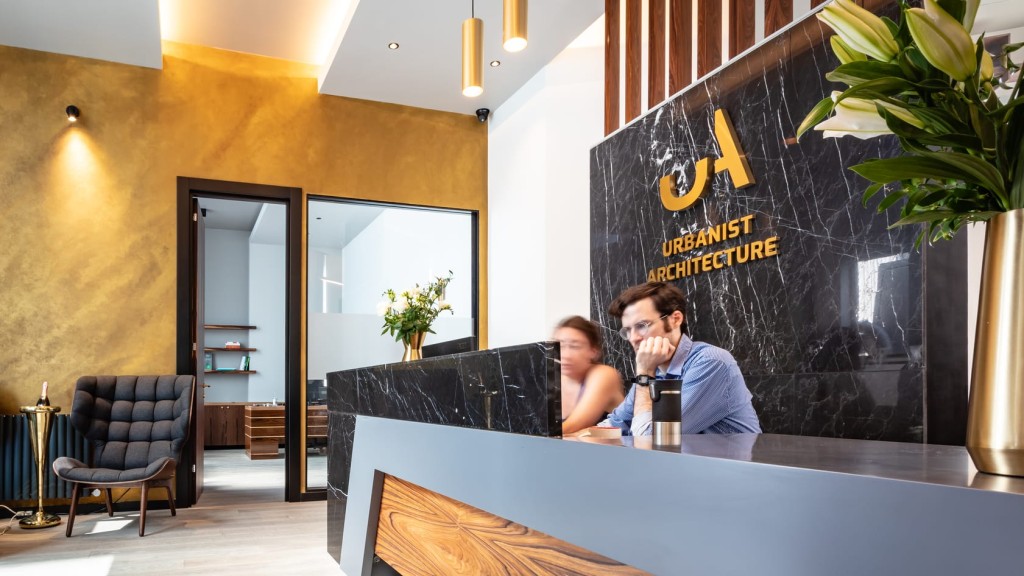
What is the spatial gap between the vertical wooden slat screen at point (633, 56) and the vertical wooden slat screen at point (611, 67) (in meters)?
0.15

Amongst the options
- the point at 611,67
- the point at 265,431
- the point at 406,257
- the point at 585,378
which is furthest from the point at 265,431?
→ the point at 585,378

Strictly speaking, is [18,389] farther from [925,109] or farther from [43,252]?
[925,109]

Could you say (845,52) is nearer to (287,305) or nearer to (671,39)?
(671,39)

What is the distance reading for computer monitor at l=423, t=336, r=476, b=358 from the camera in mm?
3305

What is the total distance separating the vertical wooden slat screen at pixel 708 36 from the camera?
3867 mm

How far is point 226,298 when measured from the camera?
12.0m

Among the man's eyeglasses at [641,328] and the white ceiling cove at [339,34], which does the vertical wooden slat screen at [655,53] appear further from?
the man's eyeglasses at [641,328]

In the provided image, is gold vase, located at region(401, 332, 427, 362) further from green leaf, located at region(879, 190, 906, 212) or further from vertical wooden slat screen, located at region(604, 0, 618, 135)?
green leaf, located at region(879, 190, 906, 212)

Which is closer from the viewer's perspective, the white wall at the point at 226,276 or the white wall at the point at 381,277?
the white wall at the point at 381,277

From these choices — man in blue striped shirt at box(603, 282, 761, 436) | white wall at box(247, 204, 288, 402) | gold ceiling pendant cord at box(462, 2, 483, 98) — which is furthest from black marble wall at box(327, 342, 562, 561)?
white wall at box(247, 204, 288, 402)

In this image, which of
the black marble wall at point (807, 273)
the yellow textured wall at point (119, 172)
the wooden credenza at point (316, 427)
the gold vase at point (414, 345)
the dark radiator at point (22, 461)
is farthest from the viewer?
the wooden credenza at point (316, 427)

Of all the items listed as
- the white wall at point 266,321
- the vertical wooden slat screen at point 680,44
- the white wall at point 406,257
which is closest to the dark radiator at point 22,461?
the white wall at point 406,257

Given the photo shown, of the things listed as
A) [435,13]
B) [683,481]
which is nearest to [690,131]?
[435,13]

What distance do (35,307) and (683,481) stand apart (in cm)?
579
